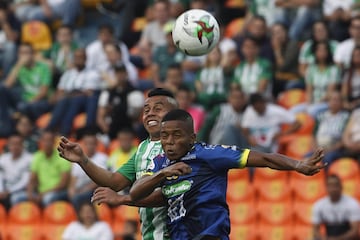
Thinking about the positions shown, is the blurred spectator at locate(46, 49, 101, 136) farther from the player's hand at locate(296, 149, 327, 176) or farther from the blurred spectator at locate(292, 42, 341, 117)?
the player's hand at locate(296, 149, 327, 176)

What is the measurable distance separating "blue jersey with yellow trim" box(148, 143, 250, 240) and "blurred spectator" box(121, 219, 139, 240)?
5.75 m

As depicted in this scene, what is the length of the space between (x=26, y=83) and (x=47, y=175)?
239 centimetres

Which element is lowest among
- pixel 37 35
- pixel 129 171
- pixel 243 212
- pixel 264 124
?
pixel 129 171

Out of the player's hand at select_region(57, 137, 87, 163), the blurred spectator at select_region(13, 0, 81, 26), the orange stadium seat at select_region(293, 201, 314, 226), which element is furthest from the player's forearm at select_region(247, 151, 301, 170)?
the blurred spectator at select_region(13, 0, 81, 26)

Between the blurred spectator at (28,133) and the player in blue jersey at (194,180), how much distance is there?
26.9 feet

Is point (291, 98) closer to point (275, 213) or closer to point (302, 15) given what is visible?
point (302, 15)

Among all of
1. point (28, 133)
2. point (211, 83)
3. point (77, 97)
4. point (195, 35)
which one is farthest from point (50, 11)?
point (195, 35)

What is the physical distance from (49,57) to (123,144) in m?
3.66

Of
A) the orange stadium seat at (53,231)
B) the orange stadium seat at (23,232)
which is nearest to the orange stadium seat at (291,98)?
the orange stadium seat at (53,231)

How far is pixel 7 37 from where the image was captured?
17.8 meters

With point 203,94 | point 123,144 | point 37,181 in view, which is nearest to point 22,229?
point 37,181

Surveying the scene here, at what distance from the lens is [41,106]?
54.4 ft

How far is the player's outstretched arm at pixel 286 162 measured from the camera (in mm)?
7375

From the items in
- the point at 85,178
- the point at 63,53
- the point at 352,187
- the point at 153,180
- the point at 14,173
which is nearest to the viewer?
the point at 153,180
